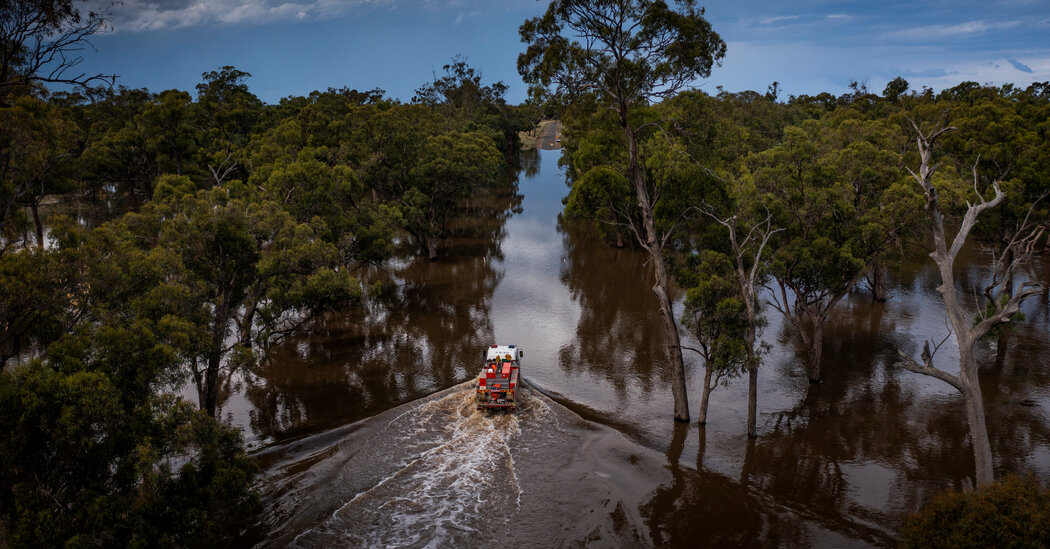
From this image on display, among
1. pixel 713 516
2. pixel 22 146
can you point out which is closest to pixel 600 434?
pixel 713 516

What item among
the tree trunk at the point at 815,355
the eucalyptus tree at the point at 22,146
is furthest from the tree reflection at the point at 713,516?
the eucalyptus tree at the point at 22,146

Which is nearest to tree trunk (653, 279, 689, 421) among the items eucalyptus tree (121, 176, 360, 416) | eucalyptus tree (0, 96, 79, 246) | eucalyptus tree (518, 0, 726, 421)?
eucalyptus tree (518, 0, 726, 421)

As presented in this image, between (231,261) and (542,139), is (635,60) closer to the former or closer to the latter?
(231,261)

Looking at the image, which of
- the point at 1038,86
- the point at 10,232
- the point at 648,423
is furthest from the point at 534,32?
the point at 1038,86

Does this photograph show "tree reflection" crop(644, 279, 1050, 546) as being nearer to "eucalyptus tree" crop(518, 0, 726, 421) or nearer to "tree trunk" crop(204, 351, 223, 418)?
"eucalyptus tree" crop(518, 0, 726, 421)

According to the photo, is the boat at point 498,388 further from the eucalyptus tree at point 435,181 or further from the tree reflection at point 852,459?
the eucalyptus tree at point 435,181

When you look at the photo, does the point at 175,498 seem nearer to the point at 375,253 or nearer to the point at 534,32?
the point at 534,32
